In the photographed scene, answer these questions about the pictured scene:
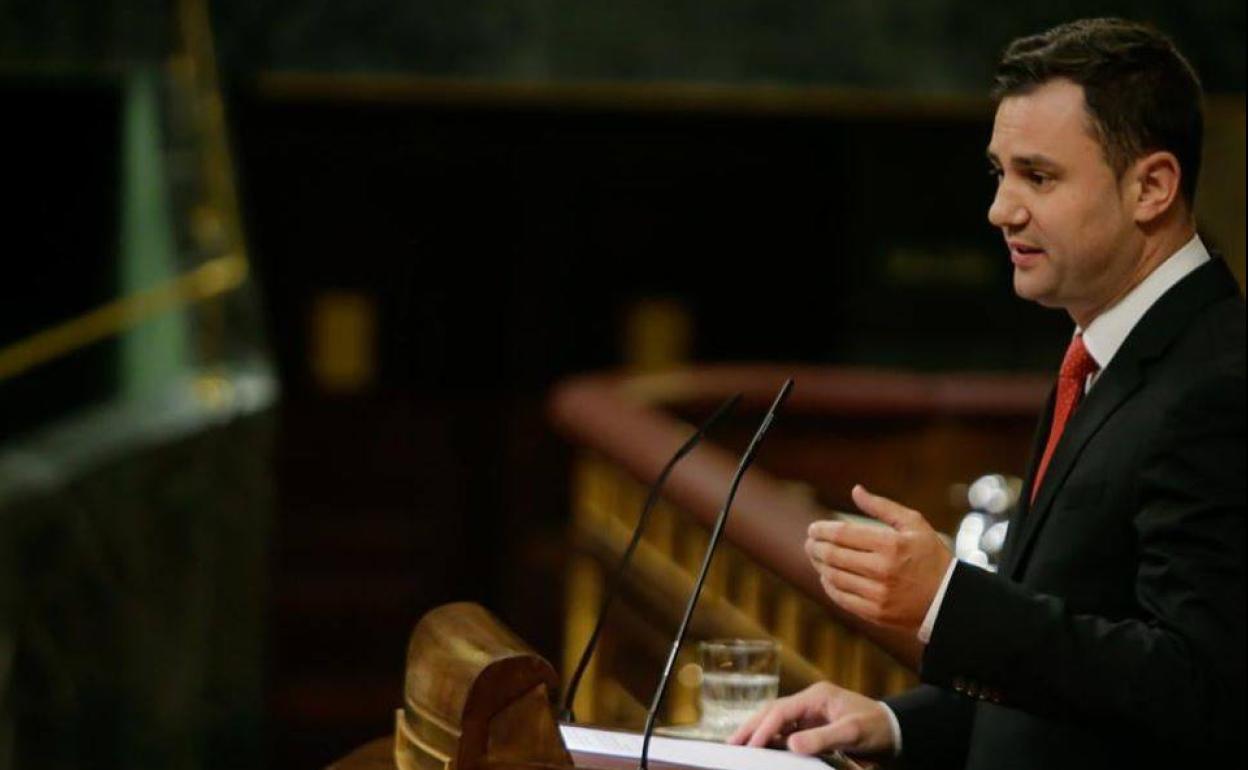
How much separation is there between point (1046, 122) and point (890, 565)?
38cm

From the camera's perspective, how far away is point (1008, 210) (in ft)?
5.79

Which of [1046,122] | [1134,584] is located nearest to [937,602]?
[1134,584]

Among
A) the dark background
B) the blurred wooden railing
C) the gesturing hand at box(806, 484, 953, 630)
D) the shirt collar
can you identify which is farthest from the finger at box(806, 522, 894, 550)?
the dark background

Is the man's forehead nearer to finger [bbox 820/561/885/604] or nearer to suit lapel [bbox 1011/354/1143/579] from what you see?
suit lapel [bbox 1011/354/1143/579]

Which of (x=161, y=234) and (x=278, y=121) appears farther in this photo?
(x=278, y=121)

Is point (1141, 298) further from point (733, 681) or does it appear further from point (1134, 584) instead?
point (733, 681)

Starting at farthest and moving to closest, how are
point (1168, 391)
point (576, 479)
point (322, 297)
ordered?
1. point (322, 297)
2. point (576, 479)
3. point (1168, 391)

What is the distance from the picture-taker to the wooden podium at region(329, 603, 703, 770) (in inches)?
68.6

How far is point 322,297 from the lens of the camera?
866 centimetres

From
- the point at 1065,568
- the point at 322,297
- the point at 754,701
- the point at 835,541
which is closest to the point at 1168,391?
the point at 1065,568

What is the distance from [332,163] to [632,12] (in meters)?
1.57

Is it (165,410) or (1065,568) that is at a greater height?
(1065,568)

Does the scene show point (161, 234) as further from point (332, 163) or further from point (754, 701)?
point (754, 701)

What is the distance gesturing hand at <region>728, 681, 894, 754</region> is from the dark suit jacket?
0.18 meters
